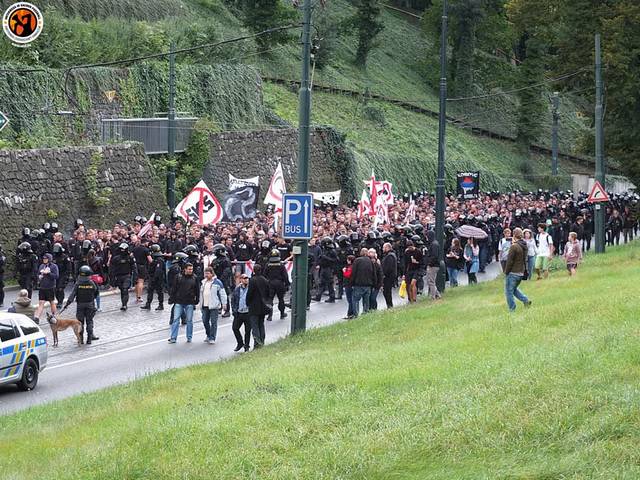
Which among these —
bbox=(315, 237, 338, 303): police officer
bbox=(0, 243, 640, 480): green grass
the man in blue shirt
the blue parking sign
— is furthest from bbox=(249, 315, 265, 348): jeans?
bbox=(315, 237, 338, 303): police officer

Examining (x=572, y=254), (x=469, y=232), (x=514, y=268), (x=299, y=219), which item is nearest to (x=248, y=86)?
(x=469, y=232)

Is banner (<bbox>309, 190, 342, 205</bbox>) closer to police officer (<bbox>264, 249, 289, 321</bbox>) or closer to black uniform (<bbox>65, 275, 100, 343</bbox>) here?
police officer (<bbox>264, 249, 289, 321</bbox>)

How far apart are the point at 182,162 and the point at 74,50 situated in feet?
18.4

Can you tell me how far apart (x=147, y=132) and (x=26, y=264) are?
15.3 metres

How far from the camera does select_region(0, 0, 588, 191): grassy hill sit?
1615 inches

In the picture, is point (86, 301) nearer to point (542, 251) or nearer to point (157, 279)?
point (157, 279)

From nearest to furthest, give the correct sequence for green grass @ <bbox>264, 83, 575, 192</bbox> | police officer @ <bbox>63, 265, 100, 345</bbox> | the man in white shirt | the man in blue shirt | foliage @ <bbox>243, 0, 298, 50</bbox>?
the man in blue shirt < police officer @ <bbox>63, 265, 100, 345</bbox> < the man in white shirt < green grass @ <bbox>264, 83, 575, 192</bbox> < foliage @ <bbox>243, 0, 298, 50</bbox>

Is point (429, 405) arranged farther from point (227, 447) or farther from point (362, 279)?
point (362, 279)

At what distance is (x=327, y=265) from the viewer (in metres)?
29.5

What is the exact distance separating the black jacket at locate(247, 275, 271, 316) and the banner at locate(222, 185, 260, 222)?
1551 cm

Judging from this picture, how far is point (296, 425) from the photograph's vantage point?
11188 millimetres

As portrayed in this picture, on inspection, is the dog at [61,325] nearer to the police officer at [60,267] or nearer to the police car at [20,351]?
the police car at [20,351]

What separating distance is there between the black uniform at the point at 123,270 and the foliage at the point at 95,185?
32.6 feet

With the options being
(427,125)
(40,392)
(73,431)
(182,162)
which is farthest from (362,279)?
(427,125)
